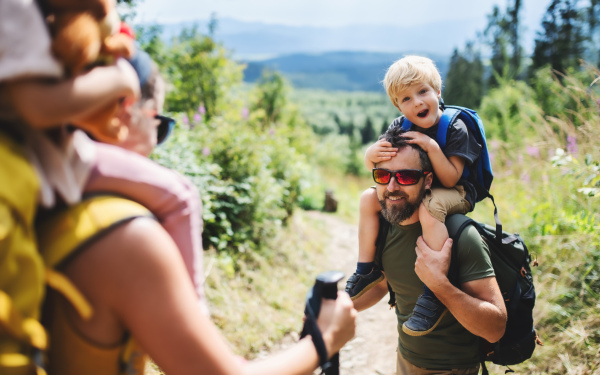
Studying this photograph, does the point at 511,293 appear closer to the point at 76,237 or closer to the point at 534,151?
the point at 76,237

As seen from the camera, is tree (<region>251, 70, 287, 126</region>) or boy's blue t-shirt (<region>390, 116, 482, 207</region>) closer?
→ boy's blue t-shirt (<region>390, 116, 482, 207</region>)

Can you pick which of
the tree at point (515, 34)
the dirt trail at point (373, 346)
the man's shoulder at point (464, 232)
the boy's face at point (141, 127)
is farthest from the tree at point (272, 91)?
the tree at point (515, 34)

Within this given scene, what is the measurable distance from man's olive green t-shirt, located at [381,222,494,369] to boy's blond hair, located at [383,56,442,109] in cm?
84

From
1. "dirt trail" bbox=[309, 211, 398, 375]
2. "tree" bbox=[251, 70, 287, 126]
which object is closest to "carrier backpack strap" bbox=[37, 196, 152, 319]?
"dirt trail" bbox=[309, 211, 398, 375]

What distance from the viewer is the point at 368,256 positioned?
8.23ft

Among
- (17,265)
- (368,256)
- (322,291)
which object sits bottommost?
(368,256)

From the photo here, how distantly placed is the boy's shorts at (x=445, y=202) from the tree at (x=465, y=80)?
1211 inches

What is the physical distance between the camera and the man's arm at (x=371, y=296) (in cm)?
255

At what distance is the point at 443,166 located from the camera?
2.21 m

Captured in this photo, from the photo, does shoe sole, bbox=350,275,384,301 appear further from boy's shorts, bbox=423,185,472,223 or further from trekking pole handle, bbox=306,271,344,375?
trekking pole handle, bbox=306,271,344,375

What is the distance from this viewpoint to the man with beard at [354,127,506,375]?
1978 mm

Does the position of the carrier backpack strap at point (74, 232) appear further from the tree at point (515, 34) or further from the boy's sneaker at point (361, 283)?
the tree at point (515, 34)

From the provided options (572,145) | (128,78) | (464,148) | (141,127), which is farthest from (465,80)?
(128,78)

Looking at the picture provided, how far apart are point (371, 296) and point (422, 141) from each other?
1.04 meters
